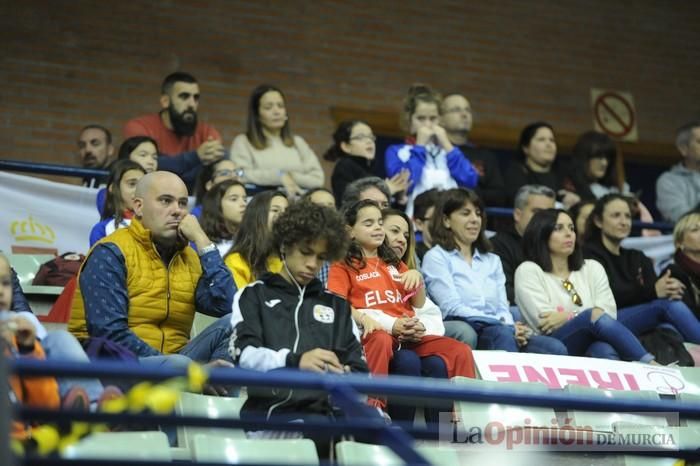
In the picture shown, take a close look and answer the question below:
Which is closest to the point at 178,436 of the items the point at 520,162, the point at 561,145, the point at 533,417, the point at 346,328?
the point at 346,328

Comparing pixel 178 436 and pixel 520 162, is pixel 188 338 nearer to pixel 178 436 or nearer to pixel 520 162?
pixel 178 436

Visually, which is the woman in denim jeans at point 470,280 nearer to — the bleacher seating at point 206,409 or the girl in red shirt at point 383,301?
the girl in red shirt at point 383,301

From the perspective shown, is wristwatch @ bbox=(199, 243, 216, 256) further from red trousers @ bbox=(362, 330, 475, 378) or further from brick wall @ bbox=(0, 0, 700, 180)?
brick wall @ bbox=(0, 0, 700, 180)

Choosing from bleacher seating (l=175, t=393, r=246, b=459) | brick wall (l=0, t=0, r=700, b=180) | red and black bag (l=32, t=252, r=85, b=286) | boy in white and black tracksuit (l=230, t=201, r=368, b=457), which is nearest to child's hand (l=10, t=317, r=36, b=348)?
bleacher seating (l=175, t=393, r=246, b=459)

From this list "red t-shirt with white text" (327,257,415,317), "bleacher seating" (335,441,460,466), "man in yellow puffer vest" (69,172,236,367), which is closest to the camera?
"bleacher seating" (335,441,460,466)

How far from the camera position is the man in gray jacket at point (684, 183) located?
9070mm

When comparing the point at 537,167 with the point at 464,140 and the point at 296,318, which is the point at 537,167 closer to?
the point at 464,140

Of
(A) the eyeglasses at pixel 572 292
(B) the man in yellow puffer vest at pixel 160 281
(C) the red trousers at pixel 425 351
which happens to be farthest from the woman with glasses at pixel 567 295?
(B) the man in yellow puffer vest at pixel 160 281

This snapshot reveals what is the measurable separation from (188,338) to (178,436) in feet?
2.76

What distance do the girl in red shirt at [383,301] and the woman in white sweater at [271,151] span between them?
1727 millimetres

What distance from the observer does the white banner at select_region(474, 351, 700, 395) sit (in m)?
5.79

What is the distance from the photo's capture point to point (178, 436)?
468cm
